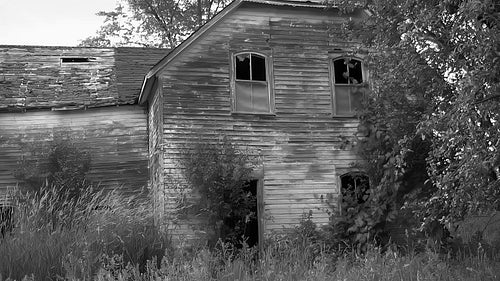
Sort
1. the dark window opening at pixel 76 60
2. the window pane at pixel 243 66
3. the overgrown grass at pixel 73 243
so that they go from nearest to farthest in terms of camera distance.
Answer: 1. the overgrown grass at pixel 73 243
2. the window pane at pixel 243 66
3. the dark window opening at pixel 76 60

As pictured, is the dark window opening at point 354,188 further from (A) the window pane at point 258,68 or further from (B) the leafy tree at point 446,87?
(A) the window pane at point 258,68

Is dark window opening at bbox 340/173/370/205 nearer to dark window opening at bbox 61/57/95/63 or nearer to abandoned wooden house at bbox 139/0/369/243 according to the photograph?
abandoned wooden house at bbox 139/0/369/243

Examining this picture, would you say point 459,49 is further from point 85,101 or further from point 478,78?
point 85,101

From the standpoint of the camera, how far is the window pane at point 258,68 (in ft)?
49.8

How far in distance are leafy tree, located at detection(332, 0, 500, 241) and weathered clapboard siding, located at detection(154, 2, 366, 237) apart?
9.86 feet

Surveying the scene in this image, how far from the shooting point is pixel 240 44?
588 inches

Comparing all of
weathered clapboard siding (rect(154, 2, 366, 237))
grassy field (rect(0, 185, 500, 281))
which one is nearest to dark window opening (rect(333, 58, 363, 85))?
weathered clapboard siding (rect(154, 2, 366, 237))

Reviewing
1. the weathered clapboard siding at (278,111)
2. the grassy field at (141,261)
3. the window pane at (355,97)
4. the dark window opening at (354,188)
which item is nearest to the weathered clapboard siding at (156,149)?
the weathered clapboard siding at (278,111)

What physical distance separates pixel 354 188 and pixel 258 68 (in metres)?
3.84

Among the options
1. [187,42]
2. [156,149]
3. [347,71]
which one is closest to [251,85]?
[187,42]

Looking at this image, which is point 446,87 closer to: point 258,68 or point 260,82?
point 260,82

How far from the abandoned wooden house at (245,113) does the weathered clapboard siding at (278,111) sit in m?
0.02

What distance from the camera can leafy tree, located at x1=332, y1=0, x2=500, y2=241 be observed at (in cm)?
745

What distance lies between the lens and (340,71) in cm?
1583
